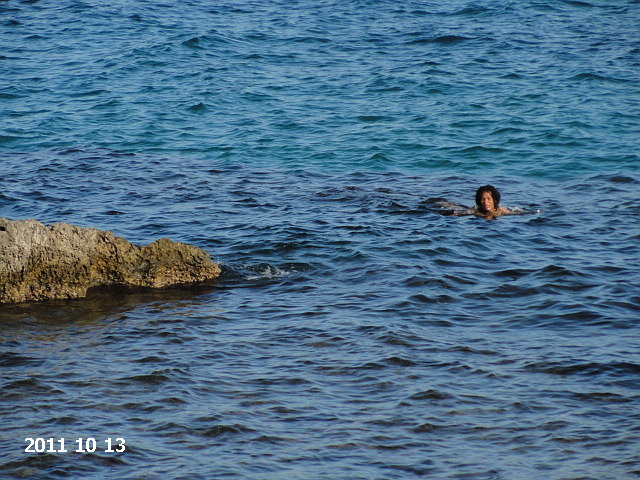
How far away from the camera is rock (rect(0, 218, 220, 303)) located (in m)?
10.1

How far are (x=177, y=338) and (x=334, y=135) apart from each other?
10439 mm

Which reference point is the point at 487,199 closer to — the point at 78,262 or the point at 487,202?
the point at 487,202

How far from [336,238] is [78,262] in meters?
3.84

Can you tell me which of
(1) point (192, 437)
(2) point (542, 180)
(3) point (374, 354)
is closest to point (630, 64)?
(2) point (542, 180)

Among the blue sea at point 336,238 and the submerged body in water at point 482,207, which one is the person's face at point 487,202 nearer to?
the submerged body in water at point 482,207

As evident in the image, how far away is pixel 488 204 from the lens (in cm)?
1399

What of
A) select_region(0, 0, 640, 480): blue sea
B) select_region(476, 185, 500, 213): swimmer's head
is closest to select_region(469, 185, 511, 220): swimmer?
select_region(476, 185, 500, 213): swimmer's head

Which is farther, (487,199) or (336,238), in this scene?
(487,199)

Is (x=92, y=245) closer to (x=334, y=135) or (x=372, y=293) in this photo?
(x=372, y=293)

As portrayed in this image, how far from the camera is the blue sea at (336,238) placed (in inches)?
293

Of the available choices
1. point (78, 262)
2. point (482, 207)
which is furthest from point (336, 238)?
point (78, 262)

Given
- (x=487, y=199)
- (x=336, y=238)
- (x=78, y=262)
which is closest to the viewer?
(x=78, y=262)

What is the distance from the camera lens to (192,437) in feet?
24.3

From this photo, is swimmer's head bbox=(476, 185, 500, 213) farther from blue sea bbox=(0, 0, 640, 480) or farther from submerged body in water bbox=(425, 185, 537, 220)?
blue sea bbox=(0, 0, 640, 480)
